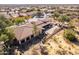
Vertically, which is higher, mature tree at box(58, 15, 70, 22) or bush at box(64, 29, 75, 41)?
mature tree at box(58, 15, 70, 22)

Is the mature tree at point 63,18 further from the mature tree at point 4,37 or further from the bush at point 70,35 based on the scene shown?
the mature tree at point 4,37

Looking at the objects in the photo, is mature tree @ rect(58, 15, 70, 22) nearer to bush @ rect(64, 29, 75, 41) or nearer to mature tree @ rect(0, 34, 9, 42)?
bush @ rect(64, 29, 75, 41)

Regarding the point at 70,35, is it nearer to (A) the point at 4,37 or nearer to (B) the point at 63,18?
(B) the point at 63,18

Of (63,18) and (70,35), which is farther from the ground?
(63,18)

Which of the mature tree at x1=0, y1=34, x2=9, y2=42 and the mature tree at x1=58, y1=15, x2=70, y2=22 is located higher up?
the mature tree at x1=58, y1=15, x2=70, y2=22

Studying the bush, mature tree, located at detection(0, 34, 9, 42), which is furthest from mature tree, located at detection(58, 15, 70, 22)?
mature tree, located at detection(0, 34, 9, 42)

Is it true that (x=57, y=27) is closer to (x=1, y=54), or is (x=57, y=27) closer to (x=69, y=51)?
(x=69, y=51)

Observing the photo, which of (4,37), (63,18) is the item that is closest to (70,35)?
(63,18)

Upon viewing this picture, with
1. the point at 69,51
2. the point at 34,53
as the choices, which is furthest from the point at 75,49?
the point at 34,53

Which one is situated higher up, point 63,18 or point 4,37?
point 63,18

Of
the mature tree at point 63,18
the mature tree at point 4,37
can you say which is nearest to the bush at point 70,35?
the mature tree at point 63,18
